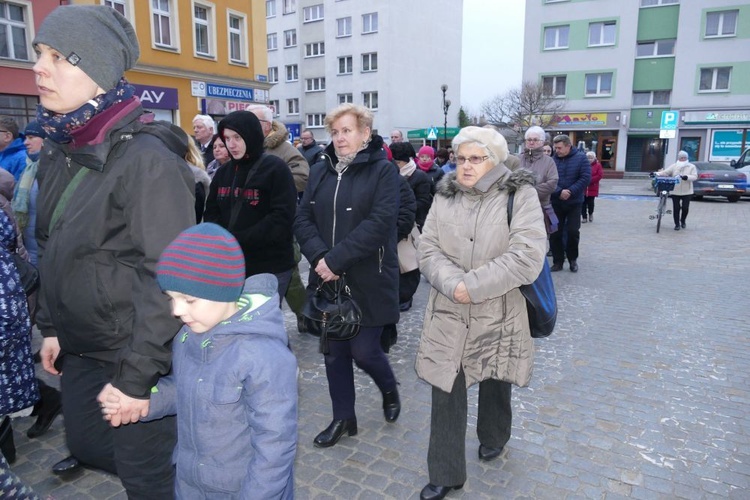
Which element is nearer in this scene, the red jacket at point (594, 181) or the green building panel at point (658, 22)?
the red jacket at point (594, 181)

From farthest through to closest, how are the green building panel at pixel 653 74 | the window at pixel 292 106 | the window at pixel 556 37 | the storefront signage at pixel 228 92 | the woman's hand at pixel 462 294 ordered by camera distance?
1. the window at pixel 292 106
2. the window at pixel 556 37
3. the green building panel at pixel 653 74
4. the storefront signage at pixel 228 92
5. the woman's hand at pixel 462 294

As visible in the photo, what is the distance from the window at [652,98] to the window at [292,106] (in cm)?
2624

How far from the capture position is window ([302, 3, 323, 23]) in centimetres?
4538

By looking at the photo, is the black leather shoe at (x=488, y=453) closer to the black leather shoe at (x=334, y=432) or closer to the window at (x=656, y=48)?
the black leather shoe at (x=334, y=432)

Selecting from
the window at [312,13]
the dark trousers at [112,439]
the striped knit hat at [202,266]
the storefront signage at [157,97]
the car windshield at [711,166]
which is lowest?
the dark trousers at [112,439]

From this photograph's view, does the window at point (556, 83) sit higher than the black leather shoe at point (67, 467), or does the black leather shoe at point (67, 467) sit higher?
the window at point (556, 83)

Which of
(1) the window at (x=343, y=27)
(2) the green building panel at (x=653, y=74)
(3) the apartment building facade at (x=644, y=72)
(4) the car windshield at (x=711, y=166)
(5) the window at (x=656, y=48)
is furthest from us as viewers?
(1) the window at (x=343, y=27)

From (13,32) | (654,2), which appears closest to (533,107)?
(654,2)

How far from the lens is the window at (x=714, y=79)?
3447 cm

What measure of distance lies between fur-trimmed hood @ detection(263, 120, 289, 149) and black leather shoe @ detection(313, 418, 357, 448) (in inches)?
119

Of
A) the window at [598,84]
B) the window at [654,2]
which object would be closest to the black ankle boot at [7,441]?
the window at [598,84]

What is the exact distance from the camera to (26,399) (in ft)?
9.34

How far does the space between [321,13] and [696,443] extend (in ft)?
154

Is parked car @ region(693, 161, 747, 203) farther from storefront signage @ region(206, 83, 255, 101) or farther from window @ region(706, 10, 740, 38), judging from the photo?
window @ region(706, 10, 740, 38)
